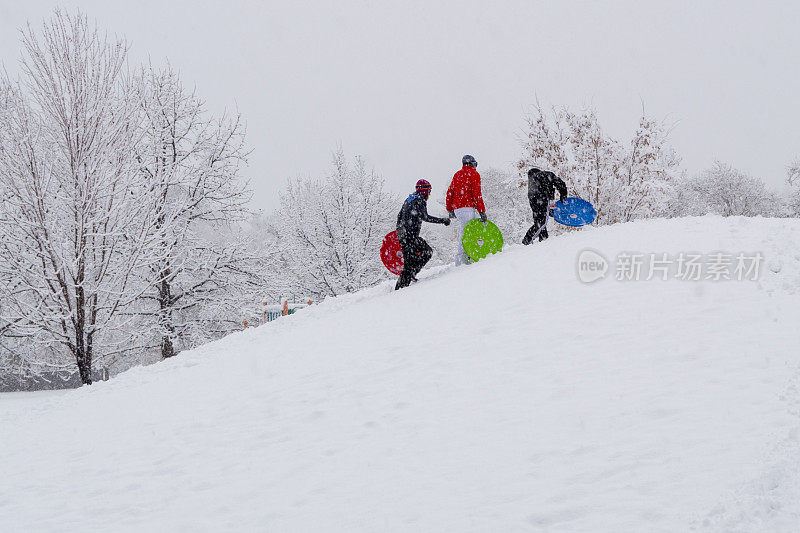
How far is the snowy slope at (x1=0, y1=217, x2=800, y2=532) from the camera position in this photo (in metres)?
3.17

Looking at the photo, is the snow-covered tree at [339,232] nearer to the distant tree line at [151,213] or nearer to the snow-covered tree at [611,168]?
the distant tree line at [151,213]

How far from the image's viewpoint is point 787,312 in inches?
209

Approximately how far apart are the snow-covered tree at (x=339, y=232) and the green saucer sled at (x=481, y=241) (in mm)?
13613

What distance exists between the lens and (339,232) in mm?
26094

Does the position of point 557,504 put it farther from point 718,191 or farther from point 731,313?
point 718,191

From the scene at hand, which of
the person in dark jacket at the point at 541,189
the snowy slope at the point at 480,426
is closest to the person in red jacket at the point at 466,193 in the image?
the person in dark jacket at the point at 541,189

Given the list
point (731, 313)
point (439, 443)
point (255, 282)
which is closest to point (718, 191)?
Result: point (255, 282)

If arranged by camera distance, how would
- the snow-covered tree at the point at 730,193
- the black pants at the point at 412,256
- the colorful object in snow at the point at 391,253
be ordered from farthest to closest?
the snow-covered tree at the point at 730,193 < the colorful object in snow at the point at 391,253 < the black pants at the point at 412,256

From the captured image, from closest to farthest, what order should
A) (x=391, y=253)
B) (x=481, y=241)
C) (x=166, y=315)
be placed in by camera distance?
(x=481, y=241) → (x=391, y=253) → (x=166, y=315)

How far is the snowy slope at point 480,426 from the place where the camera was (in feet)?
10.4

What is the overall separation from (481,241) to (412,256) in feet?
5.23

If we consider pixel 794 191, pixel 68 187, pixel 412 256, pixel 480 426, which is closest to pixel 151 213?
pixel 68 187

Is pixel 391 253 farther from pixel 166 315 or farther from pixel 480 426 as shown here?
pixel 166 315

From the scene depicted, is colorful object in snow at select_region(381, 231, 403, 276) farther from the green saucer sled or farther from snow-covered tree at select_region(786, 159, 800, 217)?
snow-covered tree at select_region(786, 159, 800, 217)
